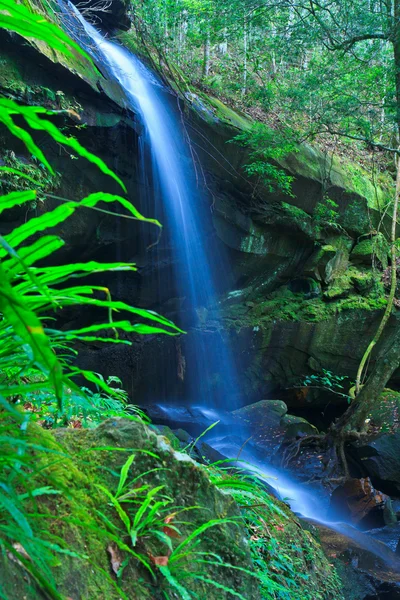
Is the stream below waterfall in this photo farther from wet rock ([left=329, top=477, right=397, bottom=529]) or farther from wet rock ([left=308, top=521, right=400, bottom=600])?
wet rock ([left=308, top=521, right=400, bottom=600])

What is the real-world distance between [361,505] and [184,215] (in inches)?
263

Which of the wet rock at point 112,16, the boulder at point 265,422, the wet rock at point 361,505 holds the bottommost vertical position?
the boulder at point 265,422

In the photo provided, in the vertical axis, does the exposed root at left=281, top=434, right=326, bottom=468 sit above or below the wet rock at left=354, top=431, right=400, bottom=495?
below

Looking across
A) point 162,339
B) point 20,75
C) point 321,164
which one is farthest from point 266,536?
point 321,164

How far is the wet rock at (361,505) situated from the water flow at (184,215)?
488 centimetres

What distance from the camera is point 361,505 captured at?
20.9ft

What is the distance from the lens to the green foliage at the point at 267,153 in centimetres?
861

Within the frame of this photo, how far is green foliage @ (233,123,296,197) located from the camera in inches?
339

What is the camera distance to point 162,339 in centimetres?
1054

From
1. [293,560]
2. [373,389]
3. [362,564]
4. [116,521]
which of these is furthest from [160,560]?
[373,389]

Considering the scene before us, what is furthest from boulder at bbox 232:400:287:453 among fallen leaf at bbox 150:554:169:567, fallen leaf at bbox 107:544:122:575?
fallen leaf at bbox 107:544:122:575

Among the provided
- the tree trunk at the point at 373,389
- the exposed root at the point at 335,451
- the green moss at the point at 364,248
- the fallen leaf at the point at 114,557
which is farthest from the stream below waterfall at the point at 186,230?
the fallen leaf at the point at 114,557

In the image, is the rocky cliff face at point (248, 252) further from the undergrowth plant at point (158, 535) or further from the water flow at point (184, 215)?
the undergrowth plant at point (158, 535)

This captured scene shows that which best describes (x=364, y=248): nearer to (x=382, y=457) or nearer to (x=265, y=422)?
(x=265, y=422)
